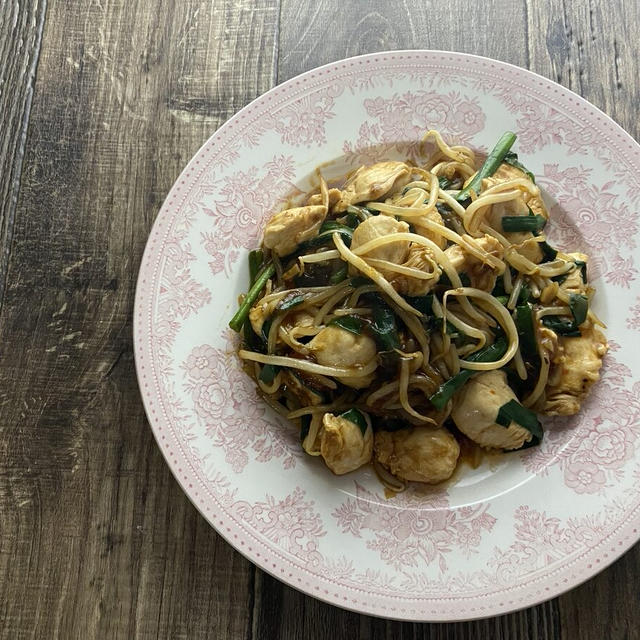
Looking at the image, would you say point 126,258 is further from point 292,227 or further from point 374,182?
point 374,182

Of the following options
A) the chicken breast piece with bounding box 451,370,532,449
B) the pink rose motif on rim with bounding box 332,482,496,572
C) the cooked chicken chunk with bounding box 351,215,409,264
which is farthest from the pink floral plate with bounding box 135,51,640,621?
the cooked chicken chunk with bounding box 351,215,409,264

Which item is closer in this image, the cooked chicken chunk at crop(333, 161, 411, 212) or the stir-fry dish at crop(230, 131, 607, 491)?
the stir-fry dish at crop(230, 131, 607, 491)

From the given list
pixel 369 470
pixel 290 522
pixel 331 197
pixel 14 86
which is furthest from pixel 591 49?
pixel 14 86

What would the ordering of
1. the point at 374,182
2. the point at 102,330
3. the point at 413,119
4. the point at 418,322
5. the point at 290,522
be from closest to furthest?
the point at 290,522 → the point at 418,322 → the point at 374,182 → the point at 413,119 → the point at 102,330

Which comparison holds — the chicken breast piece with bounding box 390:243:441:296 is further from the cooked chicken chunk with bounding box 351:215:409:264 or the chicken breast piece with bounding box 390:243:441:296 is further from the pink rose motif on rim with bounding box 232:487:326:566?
the pink rose motif on rim with bounding box 232:487:326:566

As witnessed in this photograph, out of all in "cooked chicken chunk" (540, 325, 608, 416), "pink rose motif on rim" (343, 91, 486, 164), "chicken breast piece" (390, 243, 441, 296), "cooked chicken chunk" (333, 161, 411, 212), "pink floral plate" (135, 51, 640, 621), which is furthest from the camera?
"pink rose motif on rim" (343, 91, 486, 164)

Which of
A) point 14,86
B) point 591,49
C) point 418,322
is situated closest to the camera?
point 418,322

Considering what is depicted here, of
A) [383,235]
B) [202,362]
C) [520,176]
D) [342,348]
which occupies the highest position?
[520,176]

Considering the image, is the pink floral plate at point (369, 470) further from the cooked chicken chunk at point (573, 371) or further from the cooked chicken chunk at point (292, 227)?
the cooked chicken chunk at point (292, 227)
